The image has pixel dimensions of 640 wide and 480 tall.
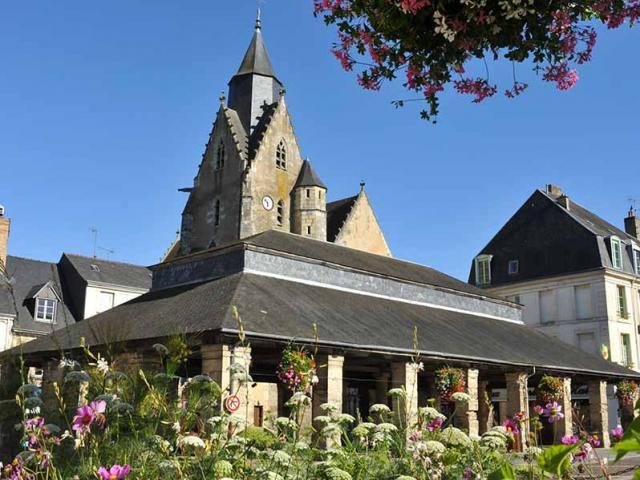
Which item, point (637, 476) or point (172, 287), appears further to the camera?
point (172, 287)

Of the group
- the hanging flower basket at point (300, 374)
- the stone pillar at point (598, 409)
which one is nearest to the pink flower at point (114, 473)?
the hanging flower basket at point (300, 374)

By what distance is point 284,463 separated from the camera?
402 centimetres

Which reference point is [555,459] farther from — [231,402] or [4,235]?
[4,235]

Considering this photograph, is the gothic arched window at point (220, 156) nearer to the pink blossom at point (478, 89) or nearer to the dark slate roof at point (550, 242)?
the dark slate roof at point (550, 242)

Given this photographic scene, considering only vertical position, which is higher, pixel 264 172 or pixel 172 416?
pixel 264 172

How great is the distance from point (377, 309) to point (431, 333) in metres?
1.66

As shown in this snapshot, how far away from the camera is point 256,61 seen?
3388 cm

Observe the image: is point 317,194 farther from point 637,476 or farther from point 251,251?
point 637,476

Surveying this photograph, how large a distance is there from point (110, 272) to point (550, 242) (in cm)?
2051

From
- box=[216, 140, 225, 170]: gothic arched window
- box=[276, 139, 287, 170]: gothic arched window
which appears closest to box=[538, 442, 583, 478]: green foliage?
box=[276, 139, 287, 170]: gothic arched window

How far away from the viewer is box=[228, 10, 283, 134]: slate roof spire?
3309 cm

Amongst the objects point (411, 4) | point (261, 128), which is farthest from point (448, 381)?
point (261, 128)

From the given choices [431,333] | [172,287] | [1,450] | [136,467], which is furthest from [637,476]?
[172,287]

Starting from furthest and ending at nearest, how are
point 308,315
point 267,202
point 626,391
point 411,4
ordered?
point 267,202 < point 626,391 < point 308,315 < point 411,4
